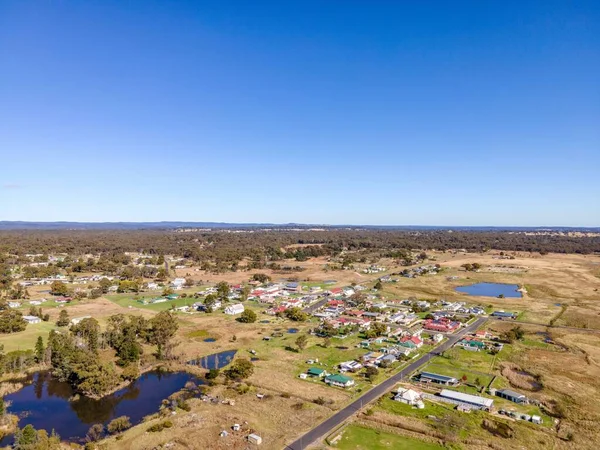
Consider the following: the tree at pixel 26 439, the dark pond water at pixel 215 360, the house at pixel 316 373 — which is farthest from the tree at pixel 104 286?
the tree at pixel 26 439

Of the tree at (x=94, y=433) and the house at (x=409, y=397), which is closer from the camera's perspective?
the tree at (x=94, y=433)

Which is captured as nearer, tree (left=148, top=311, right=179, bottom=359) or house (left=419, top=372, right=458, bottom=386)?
house (left=419, top=372, right=458, bottom=386)

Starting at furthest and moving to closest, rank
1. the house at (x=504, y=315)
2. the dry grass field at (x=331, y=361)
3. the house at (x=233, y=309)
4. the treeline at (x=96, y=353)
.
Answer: the house at (x=233, y=309) → the house at (x=504, y=315) → the treeline at (x=96, y=353) → the dry grass field at (x=331, y=361)

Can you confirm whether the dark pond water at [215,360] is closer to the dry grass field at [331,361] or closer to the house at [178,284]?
the dry grass field at [331,361]

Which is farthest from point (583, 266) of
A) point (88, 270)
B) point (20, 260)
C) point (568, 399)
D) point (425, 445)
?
point (20, 260)

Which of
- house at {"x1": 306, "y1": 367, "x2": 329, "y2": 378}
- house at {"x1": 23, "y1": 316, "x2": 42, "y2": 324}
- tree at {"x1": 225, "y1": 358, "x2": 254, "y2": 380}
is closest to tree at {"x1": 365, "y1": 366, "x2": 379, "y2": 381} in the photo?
house at {"x1": 306, "y1": 367, "x2": 329, "y2": 378}

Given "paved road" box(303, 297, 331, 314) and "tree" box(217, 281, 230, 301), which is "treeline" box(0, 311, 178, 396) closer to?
"tree" box(217, 281, 230, 301)
